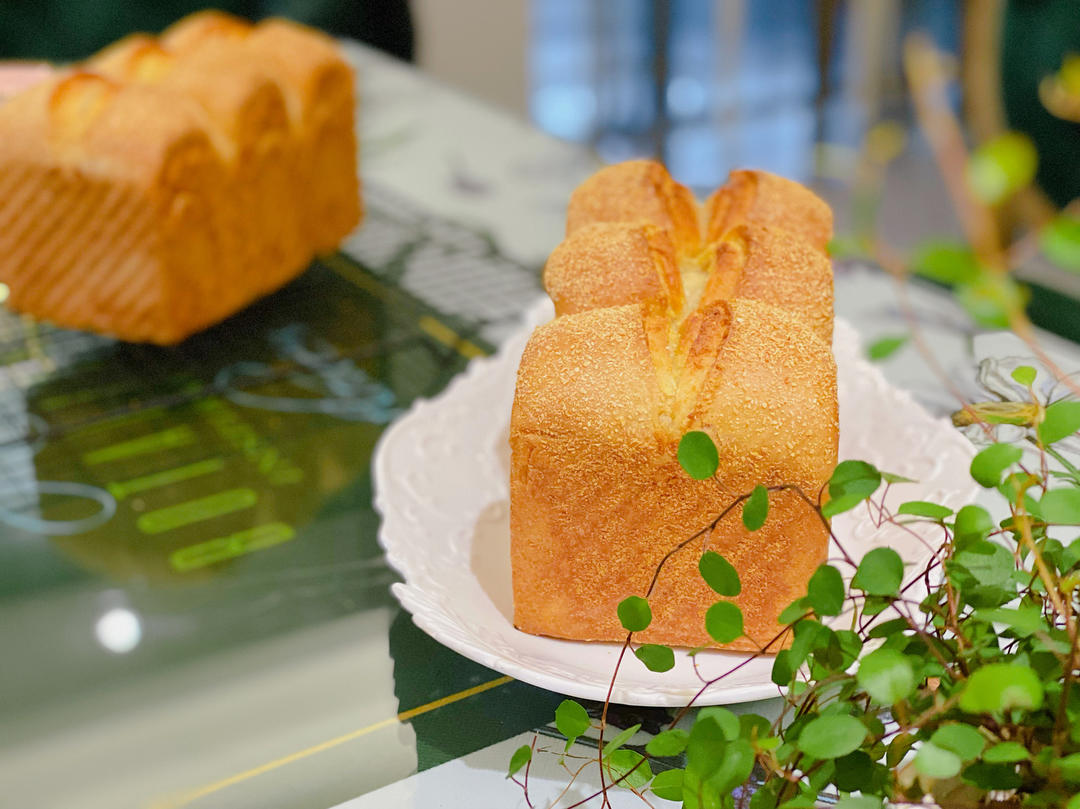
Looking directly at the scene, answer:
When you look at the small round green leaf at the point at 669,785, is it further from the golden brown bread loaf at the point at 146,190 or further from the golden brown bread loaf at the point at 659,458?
the golden brown bread loaf at the point at 146,190

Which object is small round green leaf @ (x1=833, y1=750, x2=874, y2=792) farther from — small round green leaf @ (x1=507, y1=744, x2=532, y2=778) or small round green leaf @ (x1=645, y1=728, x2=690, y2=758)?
small round green leaf @ (x1=507, y1=744, x2=532, y2=778)

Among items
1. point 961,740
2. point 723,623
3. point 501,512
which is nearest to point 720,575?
point 723,623

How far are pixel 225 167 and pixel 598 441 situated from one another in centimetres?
68

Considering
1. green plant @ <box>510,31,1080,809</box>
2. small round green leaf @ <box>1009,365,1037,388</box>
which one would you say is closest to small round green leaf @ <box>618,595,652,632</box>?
green plant @ <box>510,31,1080,809</box>

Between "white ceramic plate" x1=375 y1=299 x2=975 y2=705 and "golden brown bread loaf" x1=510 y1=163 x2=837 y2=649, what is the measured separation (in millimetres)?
35

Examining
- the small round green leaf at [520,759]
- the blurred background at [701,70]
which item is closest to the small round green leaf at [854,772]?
the small round green leaf at [520,759]

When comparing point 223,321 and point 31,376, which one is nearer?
point 31,376

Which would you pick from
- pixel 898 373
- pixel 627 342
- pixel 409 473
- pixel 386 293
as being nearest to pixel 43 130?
pixel 386 293

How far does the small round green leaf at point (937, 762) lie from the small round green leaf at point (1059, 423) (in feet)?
0.46

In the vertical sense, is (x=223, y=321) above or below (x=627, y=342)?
below

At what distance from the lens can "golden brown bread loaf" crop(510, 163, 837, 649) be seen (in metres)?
0.67

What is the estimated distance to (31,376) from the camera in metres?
1.14

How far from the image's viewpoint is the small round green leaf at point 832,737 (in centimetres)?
41

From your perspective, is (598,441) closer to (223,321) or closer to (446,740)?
(446,740)
